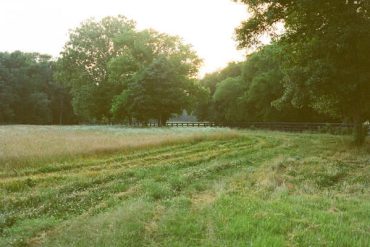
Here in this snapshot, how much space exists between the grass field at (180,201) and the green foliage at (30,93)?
75.0 metres

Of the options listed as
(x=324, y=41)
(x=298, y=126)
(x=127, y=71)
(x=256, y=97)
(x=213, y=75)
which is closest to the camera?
(x=324, y=41)

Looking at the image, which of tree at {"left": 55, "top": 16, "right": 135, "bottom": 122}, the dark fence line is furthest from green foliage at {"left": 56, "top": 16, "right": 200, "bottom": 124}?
the dark fence line

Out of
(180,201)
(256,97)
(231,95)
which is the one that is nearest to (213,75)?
(231,95)

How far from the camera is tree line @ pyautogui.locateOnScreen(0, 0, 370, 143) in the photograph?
87.8 ft

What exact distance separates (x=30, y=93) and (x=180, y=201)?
299 ft

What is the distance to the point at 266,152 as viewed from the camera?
2581cm

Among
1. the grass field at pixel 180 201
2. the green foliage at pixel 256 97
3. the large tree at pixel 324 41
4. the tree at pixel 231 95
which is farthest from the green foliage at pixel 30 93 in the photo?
the grass field at pixel 180 201

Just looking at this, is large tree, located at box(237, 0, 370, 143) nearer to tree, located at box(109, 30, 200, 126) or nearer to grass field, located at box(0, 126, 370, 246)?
grass field, located at box(0, 126, 370, 246)

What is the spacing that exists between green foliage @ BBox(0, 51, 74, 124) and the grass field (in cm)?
7501

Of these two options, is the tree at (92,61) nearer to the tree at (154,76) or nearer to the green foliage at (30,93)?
the tree at (154,76)

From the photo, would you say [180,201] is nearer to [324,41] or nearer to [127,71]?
[324,41]

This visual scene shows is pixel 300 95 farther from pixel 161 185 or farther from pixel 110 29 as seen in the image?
pixel 110 29

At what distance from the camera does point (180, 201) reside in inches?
483

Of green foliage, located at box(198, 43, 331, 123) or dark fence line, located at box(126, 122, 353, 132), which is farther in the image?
green foliage, located at box(198, 43, 331, 123)
